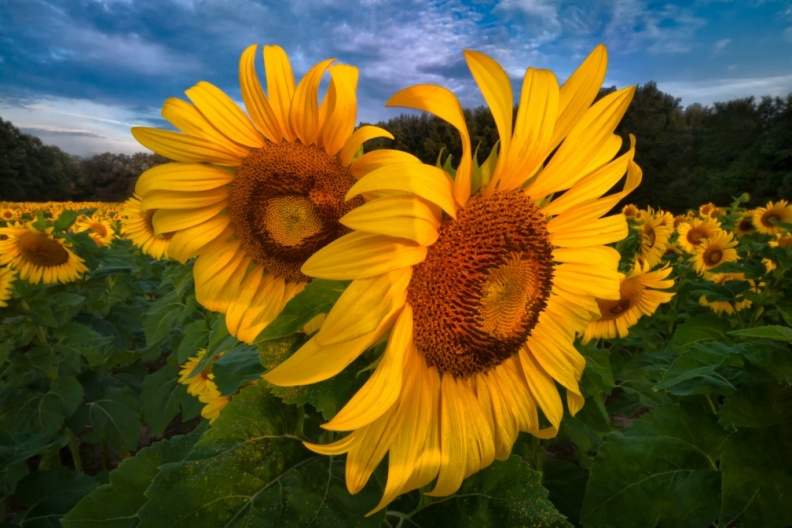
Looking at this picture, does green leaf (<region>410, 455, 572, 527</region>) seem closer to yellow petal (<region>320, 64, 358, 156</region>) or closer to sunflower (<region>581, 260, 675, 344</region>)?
yellow petal (<region>320, 64, 358, 156</region>)

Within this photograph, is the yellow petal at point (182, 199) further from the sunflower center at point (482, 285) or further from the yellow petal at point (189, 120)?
the sunflower center at point (482, 285)

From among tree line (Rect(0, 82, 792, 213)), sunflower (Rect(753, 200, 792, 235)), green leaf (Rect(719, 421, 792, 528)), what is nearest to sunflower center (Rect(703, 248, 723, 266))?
sunflower (Rect(753, 200, 792, 235))

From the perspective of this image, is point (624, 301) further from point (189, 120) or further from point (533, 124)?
point (189, 120)

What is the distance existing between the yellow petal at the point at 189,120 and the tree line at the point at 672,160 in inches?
791

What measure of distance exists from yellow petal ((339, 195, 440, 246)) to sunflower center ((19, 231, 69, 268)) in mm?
4952

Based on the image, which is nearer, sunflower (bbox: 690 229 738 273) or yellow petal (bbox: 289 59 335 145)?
yellow petal (bbox: 289 59 335 145)

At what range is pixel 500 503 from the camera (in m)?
1.22

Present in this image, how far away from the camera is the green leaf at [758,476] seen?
4.50ft

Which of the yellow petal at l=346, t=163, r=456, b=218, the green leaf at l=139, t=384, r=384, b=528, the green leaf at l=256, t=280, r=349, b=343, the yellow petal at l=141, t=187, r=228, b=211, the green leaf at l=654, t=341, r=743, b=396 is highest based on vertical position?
the yellow petal at l=346, t=163, r=456, b=218

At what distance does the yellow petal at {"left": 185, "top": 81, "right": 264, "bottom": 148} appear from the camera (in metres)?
1.35

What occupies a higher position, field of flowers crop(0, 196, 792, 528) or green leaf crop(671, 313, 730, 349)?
field of flowers crop(0, 196, 792, 528)

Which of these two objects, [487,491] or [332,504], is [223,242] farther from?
[487,491]

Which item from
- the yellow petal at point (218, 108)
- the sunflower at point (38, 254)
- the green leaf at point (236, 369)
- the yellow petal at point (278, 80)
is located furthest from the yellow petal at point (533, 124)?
the sunflower at point (38, 254)

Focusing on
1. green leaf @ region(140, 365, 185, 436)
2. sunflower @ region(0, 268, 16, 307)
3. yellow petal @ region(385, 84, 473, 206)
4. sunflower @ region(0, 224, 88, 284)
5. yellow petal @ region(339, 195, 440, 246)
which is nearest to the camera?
yellow petal @ region(339, 195, 440, 246)
